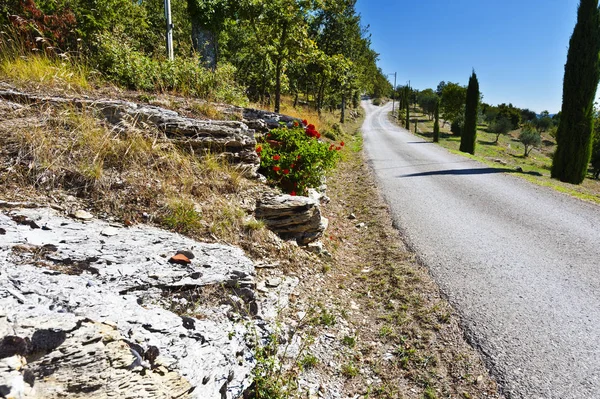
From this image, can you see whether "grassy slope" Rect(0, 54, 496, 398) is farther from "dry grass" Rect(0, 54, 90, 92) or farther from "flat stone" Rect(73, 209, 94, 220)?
"flat stone" Rect(73, 209, 94, 220)

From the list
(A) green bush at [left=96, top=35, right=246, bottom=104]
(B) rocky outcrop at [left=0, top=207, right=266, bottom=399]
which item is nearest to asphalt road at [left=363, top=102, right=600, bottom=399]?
(B) rocky outcrop at [left=0, top=207, right=266, bottom=399]

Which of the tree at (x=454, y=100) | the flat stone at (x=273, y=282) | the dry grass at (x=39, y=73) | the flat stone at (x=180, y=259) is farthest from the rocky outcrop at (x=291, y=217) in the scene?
the tree at (x=454, y=100)

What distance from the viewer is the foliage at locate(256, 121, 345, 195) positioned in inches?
200

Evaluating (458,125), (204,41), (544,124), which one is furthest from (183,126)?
(544,124)

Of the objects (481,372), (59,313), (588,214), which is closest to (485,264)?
(481,372)

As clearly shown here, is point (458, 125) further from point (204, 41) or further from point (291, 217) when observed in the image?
point (291, 217)

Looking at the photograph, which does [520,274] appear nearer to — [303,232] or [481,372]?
[481,372]

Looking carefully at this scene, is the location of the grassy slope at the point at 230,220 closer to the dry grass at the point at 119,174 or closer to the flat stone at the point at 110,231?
the dry grass at the point at 119,174

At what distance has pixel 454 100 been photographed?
147 feet

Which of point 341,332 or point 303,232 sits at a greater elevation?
point 303,232

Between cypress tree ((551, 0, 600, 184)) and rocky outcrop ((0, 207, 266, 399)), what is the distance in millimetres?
16499

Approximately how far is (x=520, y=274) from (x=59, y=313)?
15.5 ft

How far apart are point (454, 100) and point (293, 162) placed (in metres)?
47.9

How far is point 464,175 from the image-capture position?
10.0 meters
